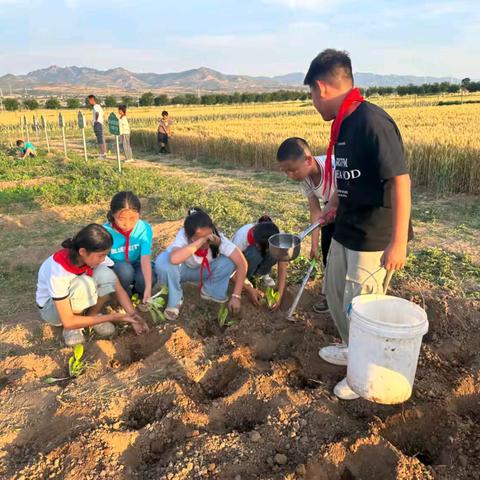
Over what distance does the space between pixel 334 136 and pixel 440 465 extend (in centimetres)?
183

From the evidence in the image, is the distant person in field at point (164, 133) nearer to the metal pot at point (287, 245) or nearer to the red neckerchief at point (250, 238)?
the red neckerchief at point (250, 238)

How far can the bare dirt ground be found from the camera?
2172 millimetres

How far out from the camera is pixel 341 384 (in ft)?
8.61

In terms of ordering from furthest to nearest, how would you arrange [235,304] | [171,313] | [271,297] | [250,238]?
1. [250,238]
2. [271,297]
3. [171,313]
4. [235,304]

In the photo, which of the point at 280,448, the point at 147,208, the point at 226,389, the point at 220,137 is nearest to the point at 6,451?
the point at 226,389

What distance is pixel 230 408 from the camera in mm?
2580

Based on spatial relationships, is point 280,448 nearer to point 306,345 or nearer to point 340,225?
point 306,345

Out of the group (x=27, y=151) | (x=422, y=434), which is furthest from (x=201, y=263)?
(x=27, y=151)

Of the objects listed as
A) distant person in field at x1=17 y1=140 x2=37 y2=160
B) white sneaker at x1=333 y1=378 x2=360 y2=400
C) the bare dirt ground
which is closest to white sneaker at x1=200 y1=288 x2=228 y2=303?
the bare dirt ground

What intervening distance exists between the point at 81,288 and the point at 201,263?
983 millimetres

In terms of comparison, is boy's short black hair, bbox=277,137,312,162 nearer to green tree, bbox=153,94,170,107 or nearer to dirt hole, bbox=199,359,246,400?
dirt hole, bbox=199,359,246,400

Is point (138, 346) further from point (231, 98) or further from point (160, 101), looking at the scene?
point (231, 98)

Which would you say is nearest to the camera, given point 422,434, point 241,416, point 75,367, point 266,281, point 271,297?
point 422,434

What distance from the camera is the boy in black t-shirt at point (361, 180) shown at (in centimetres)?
216
